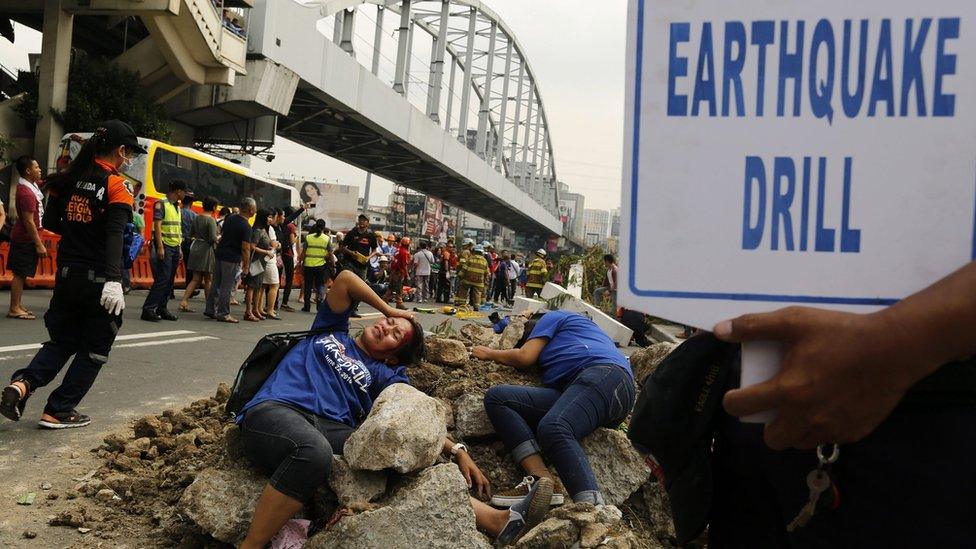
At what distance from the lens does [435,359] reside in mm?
4359

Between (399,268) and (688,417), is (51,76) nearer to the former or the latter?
(399,268)

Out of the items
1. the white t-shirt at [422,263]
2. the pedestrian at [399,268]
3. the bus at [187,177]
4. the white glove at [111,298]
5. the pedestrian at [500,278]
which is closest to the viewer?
the white glove at [111,298]

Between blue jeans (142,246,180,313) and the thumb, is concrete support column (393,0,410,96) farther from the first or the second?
→ the thumb

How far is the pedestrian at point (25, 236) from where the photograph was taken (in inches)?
286

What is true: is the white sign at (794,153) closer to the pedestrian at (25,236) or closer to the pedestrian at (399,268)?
the pedestrian at (25,236)

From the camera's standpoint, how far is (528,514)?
294cm

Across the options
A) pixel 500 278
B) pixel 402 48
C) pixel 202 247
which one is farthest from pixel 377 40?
pixel 202 247

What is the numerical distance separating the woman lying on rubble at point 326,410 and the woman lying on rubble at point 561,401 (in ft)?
0.91

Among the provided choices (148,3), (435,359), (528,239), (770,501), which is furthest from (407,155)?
(528,239)

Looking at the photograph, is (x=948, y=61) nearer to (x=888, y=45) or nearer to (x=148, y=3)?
(x=888, y=45)

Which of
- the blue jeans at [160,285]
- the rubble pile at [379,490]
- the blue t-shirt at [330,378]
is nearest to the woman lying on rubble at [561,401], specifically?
the rubble pile at [379,490]

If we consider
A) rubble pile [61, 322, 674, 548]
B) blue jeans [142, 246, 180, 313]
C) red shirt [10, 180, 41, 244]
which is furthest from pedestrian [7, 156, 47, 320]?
rubble pile [61, 322, 674, 548]

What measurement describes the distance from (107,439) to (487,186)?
3971 cm

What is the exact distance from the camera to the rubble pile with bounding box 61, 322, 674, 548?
262 centimetres
